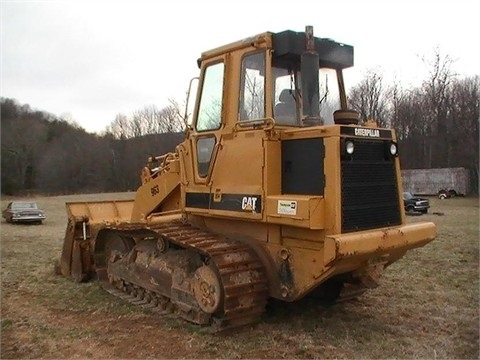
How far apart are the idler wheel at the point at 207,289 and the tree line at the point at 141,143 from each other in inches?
1277

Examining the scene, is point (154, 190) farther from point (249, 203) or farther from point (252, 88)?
point (252, 88)

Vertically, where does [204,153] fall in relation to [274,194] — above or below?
above

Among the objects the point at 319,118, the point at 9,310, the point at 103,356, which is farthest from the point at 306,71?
the point at 9,310

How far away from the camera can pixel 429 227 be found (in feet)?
20.8

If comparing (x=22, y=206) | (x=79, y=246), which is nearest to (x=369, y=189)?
(x=79, y=246)

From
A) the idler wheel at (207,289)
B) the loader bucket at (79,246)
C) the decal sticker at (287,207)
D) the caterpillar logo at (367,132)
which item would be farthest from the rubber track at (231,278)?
the loader bucket at (79,246)

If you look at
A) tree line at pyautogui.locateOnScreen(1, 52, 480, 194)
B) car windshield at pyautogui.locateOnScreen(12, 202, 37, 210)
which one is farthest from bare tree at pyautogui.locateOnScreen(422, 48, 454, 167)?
car windshield at pyautogui.locateOnScreen(12, 202, 37, 210)

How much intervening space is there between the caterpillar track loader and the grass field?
356 millimetres

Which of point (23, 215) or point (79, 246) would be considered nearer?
point (79, 246)

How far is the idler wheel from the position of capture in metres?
5.79

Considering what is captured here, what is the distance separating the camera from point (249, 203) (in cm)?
594

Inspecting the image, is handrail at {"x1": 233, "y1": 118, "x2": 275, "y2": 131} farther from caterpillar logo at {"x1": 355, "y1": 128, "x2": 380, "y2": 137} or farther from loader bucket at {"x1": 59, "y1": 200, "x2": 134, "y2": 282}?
loader bucket at {"x1": 59, "y1": 200, "x2": 134, "y2": 282}

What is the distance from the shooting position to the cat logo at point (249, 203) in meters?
5.88

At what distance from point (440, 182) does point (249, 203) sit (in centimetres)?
3765
